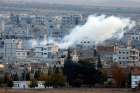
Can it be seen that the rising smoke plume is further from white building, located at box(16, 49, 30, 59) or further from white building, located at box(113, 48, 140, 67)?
white building, located at box(113, 48, 140, 67)

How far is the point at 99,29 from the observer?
6525cm

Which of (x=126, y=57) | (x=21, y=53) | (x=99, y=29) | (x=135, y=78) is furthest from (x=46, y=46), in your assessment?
(x=135, y=78)

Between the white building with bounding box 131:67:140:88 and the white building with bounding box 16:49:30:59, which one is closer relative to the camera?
the white building with bounding box 131:67:140:88

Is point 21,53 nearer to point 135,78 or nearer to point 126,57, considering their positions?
point 126,57

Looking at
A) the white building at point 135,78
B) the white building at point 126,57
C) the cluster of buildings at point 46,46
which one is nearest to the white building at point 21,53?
the cluster of buildings at point 46,46

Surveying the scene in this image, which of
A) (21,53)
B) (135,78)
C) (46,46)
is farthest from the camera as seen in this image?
(46,46)

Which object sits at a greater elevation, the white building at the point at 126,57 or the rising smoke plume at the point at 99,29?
the rising smoke plume at the point at 99,29

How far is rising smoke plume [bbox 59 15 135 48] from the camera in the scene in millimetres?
60825

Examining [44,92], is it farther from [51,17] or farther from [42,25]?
[51,17]

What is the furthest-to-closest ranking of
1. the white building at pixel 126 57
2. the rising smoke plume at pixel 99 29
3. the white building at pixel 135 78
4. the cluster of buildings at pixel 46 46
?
the rising smoke plume at pixel 99 29 < the cluster of buildings at pixel 46 46 < the white building at pixel 126 57 < the white building at pixel 135 78

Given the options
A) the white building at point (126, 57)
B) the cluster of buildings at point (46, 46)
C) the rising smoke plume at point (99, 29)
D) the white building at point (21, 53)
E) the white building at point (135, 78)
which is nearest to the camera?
the white building at point (135, 78)

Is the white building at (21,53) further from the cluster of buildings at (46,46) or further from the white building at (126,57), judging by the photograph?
the white building at (126,57)

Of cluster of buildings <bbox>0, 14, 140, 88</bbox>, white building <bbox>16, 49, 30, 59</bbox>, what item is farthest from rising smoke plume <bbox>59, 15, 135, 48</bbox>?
white building <bbox>16, 49, 30, 59</bbox>

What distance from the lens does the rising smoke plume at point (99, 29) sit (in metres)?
60.8
